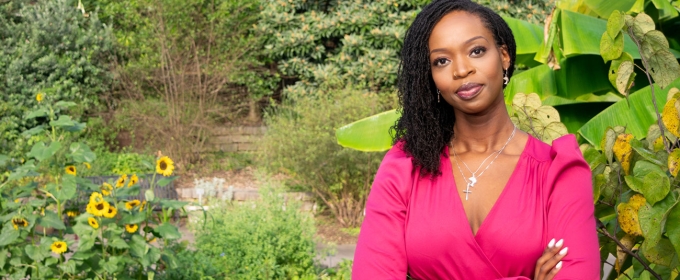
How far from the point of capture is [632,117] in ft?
12.5

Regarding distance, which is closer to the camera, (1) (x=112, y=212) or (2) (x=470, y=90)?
(2) (x=470, y=90)

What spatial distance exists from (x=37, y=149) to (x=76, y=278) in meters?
0.72

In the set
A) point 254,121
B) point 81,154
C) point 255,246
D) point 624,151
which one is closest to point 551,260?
point 624,151

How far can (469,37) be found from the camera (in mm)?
1833

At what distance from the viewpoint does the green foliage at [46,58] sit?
12375 mm

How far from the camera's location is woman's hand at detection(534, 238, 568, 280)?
1.71 m

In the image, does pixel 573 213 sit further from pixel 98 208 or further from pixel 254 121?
pixel 254 121

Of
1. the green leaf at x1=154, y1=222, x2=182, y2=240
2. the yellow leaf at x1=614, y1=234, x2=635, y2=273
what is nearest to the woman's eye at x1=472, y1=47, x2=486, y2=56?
the yellow leaf at x1=614, y1=234, x2=635, y2=273

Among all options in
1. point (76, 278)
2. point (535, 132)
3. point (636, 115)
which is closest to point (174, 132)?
point (76, 278)

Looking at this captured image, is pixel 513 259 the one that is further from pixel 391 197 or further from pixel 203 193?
pixel 203 193

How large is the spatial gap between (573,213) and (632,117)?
7.46 ft

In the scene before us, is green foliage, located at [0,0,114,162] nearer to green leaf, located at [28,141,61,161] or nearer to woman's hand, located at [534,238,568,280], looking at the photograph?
green leaf, located at [28,141,61,161]

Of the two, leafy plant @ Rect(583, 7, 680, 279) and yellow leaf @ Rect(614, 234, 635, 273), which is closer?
leafy plant @ Rect(583, 7, 680, 279)

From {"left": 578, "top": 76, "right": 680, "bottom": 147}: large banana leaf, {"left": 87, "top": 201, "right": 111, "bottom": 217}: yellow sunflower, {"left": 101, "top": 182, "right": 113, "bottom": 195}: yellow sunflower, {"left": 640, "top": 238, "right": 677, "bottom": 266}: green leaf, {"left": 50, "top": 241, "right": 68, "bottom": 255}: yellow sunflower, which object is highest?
{"left": 578, "top": 76, "right": 680, "bottom": 147}: large banana leaf
